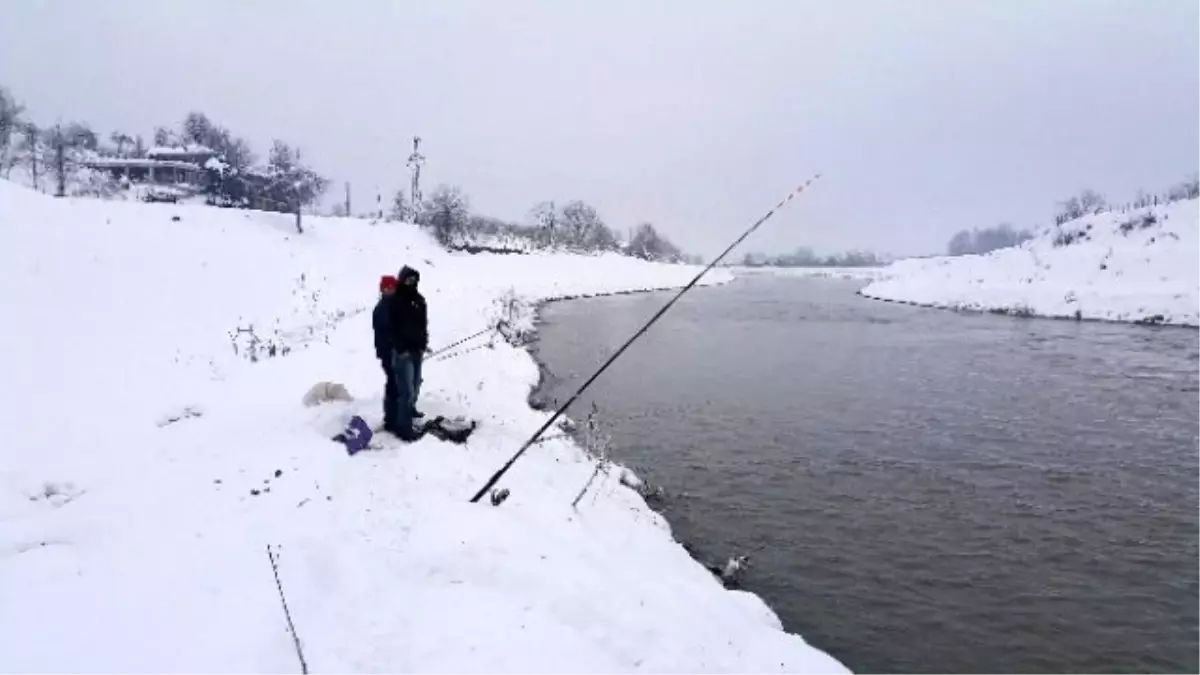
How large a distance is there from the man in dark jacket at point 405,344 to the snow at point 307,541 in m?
0.42

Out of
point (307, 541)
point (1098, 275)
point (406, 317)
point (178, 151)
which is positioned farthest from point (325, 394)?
point (178, 151)

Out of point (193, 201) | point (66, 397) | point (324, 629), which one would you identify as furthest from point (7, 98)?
point (324, 629)

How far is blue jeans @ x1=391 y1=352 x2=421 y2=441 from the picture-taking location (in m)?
8.01

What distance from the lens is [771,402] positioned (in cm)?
1544

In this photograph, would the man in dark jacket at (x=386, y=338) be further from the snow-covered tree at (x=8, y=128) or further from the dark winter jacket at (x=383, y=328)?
the snow-covered tree at (x=8, y=128)

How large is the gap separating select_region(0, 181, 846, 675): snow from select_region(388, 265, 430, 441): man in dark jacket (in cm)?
42

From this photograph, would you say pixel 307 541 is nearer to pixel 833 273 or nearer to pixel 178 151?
pixel 178 151

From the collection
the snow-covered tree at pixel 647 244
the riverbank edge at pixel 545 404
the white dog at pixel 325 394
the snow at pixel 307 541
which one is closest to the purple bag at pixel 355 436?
the snow at pixel 307 541

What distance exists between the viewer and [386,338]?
8055 millimetres

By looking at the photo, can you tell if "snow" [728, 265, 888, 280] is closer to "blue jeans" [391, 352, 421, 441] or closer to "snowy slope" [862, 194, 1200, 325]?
"snowy slope" [862, 194, 1200, 325]

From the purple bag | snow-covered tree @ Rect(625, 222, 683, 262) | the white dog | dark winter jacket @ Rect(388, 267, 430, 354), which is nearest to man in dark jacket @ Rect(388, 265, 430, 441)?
dark winter jacket @ Rect(388, 267, 430, 354)

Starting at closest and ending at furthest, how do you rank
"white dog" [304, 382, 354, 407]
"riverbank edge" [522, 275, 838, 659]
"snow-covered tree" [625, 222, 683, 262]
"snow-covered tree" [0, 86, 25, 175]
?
"riverbank edge" [522, 275, 838, 659] < "white dog" [304, 382, 354, 407] < "snow-covered tree" [0, 86, 25, 175] < "snow-covered tree" [625, 222, 683, 262]

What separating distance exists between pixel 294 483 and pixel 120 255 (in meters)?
19.9

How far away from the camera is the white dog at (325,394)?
8984mm
